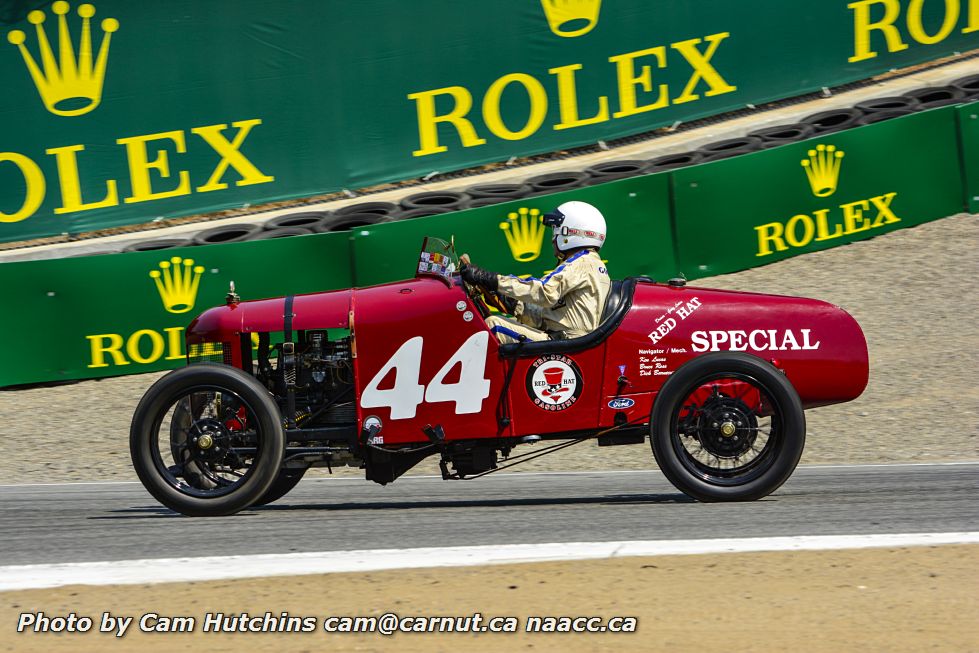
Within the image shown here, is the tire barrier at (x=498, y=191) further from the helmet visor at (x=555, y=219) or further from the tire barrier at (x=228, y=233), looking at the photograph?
the helmet visor at (x=555, y=219)

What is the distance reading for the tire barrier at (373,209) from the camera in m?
12.8

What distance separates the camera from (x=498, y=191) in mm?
13250

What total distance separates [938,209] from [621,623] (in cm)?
995

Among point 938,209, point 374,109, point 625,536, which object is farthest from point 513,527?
point 374,109

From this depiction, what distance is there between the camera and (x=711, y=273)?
12297 millimetres

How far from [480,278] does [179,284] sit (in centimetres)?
539

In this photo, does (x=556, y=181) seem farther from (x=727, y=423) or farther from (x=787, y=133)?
(x=727, y=423)

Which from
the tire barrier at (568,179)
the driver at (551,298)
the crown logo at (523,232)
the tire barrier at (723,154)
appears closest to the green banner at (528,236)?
the crown logo at (523,232)

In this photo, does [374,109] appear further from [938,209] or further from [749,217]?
[938,209]

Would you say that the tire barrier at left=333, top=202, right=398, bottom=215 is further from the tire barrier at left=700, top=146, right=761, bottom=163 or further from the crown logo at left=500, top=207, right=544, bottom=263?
the tire barrier at left=700, top=146, right=761, bottom=163

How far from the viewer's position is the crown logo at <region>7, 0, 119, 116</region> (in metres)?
14.3

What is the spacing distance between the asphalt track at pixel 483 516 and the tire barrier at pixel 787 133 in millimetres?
6751

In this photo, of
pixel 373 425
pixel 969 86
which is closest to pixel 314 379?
pixel 373 425

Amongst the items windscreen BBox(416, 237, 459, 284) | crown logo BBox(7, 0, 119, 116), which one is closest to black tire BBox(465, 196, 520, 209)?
crown logo BBox(7, 0, 119, 116)
